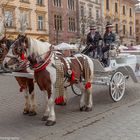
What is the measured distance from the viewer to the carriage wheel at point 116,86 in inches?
368

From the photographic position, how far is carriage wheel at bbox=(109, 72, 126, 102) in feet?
30.7

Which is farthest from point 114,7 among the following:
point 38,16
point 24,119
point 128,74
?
point 24,119

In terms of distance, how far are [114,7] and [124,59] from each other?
48998 millimetres

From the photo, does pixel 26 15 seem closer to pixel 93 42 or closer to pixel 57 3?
pixel 57 3

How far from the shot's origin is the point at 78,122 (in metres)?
7.34

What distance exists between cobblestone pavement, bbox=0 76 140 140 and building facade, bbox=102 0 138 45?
4490 cm

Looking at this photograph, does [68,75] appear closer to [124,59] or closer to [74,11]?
[124,59]

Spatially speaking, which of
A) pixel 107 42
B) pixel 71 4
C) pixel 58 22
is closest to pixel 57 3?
pixel 58 22

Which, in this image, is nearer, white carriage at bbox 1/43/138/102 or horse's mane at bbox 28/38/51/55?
horse's mane at bbox 28/38/51/55

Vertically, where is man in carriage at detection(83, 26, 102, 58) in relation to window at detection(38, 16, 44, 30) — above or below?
below

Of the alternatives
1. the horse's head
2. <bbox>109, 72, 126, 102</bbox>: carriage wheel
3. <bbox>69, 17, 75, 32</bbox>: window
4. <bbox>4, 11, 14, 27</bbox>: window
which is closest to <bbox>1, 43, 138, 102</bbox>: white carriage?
<bbox>109, 72, 126, 102</bbox>: carriage wheel

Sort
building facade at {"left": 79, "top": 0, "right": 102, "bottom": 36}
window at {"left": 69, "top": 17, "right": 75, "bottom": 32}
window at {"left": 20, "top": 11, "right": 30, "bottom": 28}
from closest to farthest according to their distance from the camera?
window at {"left": 20, "top": 11, "right": 30, "bottom": 28} → building facade at {"left": 79, "top": 0, "right": 102, "bottom": 36} → window at {"left": 69, "top": 17, "right": 75, "bottom": 32}

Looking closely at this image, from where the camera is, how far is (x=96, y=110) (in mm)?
8562

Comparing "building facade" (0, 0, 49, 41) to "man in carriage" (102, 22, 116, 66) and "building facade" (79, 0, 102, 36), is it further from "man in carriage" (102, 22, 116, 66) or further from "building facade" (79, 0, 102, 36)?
"man in carriage" (102, 22, 116, 66)
